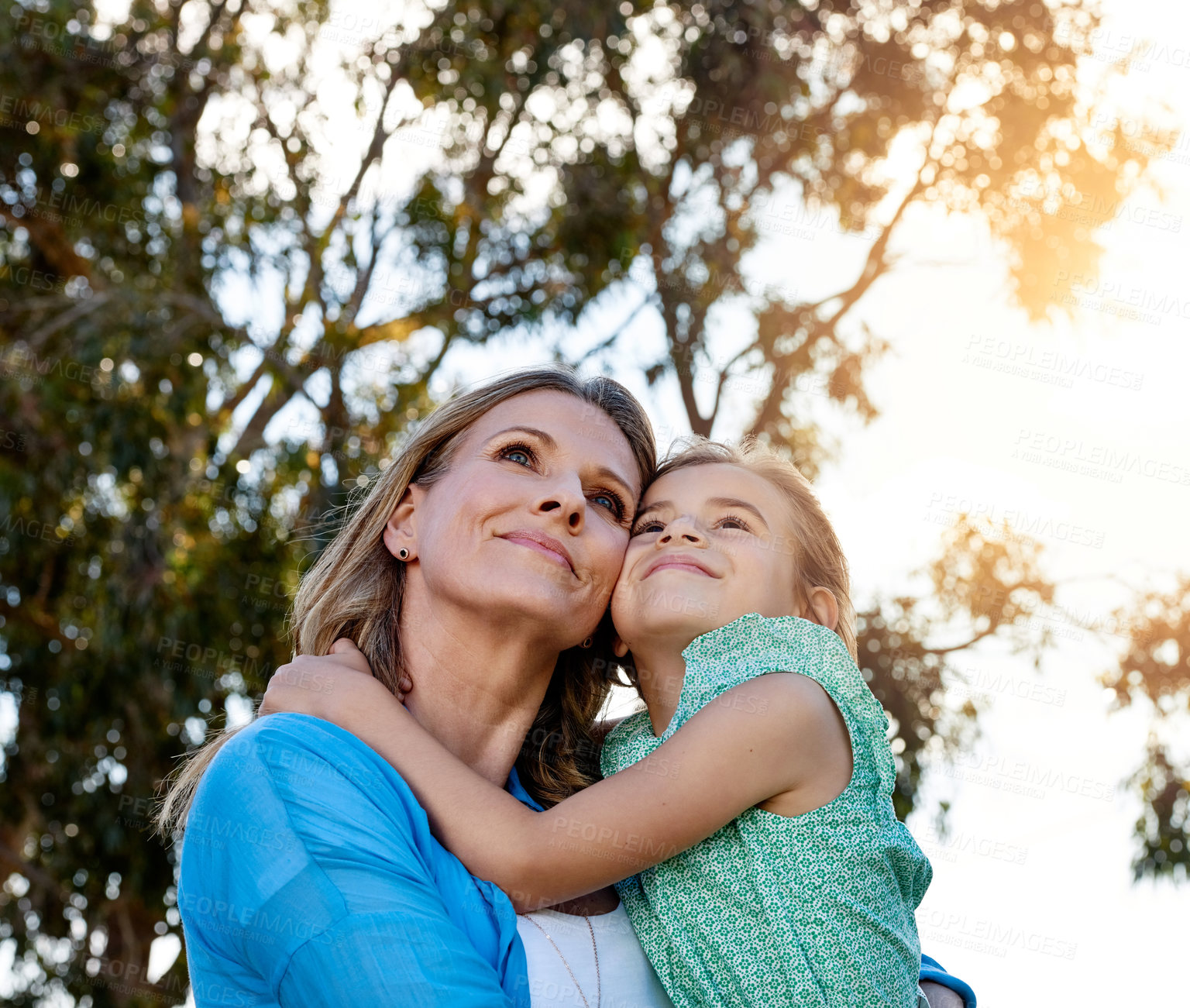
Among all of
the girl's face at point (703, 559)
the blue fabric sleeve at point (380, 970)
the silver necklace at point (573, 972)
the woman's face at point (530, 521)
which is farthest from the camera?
the girl's face at point (703, 559)

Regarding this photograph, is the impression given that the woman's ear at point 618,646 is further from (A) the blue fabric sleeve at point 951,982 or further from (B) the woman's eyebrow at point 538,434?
(A) the blue fabric sleeve at point 951,982

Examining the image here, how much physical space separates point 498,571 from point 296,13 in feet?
29.5

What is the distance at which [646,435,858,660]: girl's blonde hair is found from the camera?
9.28 feet

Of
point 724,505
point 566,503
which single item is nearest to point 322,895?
point 566,503

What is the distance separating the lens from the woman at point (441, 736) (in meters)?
1.65

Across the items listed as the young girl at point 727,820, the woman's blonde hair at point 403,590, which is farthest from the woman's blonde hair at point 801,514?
the young girl at point 727,820

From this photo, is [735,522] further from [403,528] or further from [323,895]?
[323,895]

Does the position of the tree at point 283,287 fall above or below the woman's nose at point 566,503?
above

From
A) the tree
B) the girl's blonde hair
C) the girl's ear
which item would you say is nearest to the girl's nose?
the girl's blonde hair

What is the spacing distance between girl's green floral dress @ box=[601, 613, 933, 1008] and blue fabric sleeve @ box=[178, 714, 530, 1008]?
1.23 feet

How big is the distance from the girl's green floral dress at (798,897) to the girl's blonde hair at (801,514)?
A: 495 millimetres

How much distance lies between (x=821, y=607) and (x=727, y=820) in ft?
2.66

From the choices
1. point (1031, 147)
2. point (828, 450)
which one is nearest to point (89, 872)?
point (828, 450)

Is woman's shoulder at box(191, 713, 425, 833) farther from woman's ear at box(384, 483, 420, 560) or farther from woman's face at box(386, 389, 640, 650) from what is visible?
woman's ear at box(384, 483, 420, 560)
